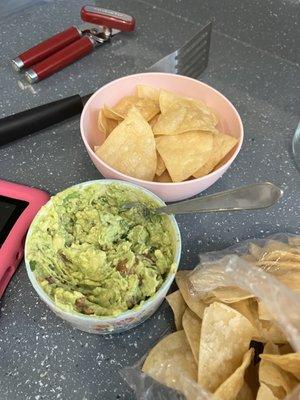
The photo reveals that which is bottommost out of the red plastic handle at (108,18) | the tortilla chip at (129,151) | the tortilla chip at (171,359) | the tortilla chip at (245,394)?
the tortilla chip at (171,359)

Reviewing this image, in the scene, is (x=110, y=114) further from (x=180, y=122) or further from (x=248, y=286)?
(x=248, y=286)

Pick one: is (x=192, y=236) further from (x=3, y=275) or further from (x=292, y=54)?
(x=292, y=54)

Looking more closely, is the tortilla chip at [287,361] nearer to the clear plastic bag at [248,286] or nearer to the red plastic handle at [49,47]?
→ the clear plastic bag at [248,286]

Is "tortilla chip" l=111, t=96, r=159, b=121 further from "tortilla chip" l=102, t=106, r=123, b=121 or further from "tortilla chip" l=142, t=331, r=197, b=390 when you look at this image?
"tortilla chip" l=142, t=331, r=197, b=390

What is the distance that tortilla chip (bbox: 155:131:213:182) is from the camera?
2.36 feet

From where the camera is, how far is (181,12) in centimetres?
108

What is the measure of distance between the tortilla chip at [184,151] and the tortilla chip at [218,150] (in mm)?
10

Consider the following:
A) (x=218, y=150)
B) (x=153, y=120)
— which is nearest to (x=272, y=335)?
(x=218, y=150)

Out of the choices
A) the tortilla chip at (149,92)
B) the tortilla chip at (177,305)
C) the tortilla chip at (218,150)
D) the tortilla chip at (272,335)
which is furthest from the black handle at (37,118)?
the tortilla chip at (272,335)

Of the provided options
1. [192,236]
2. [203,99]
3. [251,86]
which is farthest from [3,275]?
[251,86]

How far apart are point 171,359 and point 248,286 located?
132mm

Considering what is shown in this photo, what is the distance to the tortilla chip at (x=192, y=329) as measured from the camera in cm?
59

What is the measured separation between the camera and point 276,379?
20.9 inches

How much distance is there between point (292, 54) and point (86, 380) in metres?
0.73
